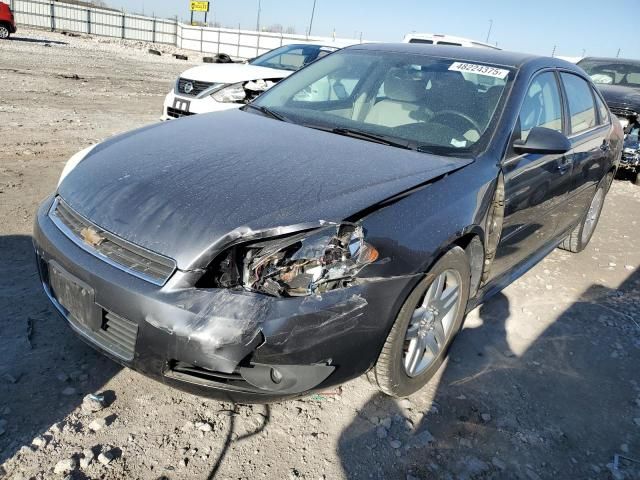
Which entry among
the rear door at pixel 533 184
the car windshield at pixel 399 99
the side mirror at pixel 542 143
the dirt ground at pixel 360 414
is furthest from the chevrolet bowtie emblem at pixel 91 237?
the side mirror at pixel 542 143

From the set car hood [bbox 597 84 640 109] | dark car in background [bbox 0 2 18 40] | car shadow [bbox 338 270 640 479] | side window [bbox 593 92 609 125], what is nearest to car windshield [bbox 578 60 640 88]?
car hood [bbox 597 84 640 109]

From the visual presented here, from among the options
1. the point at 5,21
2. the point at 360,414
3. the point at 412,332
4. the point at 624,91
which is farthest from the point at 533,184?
the point at 5,21

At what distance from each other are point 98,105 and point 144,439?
878 centimetres

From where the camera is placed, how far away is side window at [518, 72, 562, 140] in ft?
10.2

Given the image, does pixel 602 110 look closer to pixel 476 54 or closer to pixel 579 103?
pixel 579 103

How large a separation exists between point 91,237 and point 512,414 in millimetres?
2147

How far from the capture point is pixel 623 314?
12.7ft

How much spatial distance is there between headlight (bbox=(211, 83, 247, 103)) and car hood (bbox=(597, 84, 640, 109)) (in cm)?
555

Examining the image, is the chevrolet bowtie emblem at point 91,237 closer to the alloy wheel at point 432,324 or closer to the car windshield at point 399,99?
the alloy wheel at point 432,324

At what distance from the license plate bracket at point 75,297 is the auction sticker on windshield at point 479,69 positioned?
249 centimetres

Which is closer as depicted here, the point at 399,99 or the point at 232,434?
the point at 232,434

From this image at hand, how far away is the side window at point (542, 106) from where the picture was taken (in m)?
3.10

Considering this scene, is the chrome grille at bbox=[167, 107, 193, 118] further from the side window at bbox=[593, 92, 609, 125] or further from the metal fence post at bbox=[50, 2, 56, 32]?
the metal fence post at bbox=[50, 2, 56, 32]

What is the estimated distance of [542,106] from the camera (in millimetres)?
3369
